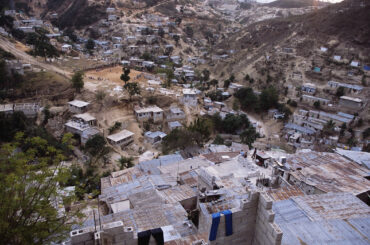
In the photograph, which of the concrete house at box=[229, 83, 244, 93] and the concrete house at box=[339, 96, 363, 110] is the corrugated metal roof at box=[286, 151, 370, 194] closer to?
the concrete house at box=[339, 96, 363, 110]

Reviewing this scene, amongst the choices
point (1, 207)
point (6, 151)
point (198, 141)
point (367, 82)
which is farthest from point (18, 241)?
point (367, 82)

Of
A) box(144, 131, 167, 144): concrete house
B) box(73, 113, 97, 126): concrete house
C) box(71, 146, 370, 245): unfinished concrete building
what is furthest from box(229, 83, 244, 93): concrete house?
box(71, 146, 370, 245): unfinished concrete building

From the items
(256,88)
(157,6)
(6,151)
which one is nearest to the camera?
(6,151)

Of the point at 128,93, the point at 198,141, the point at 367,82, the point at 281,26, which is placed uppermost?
the point at 281,26

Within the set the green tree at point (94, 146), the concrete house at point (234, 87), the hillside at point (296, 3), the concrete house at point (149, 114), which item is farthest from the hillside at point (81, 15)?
the hillside at point (296, 3)

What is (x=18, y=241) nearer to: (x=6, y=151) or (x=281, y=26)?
(x=6, y=151)

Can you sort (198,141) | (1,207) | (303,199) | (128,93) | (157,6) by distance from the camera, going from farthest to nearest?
(157,6) → (128,93) → (198,141) → (303,199) → (1,207)
